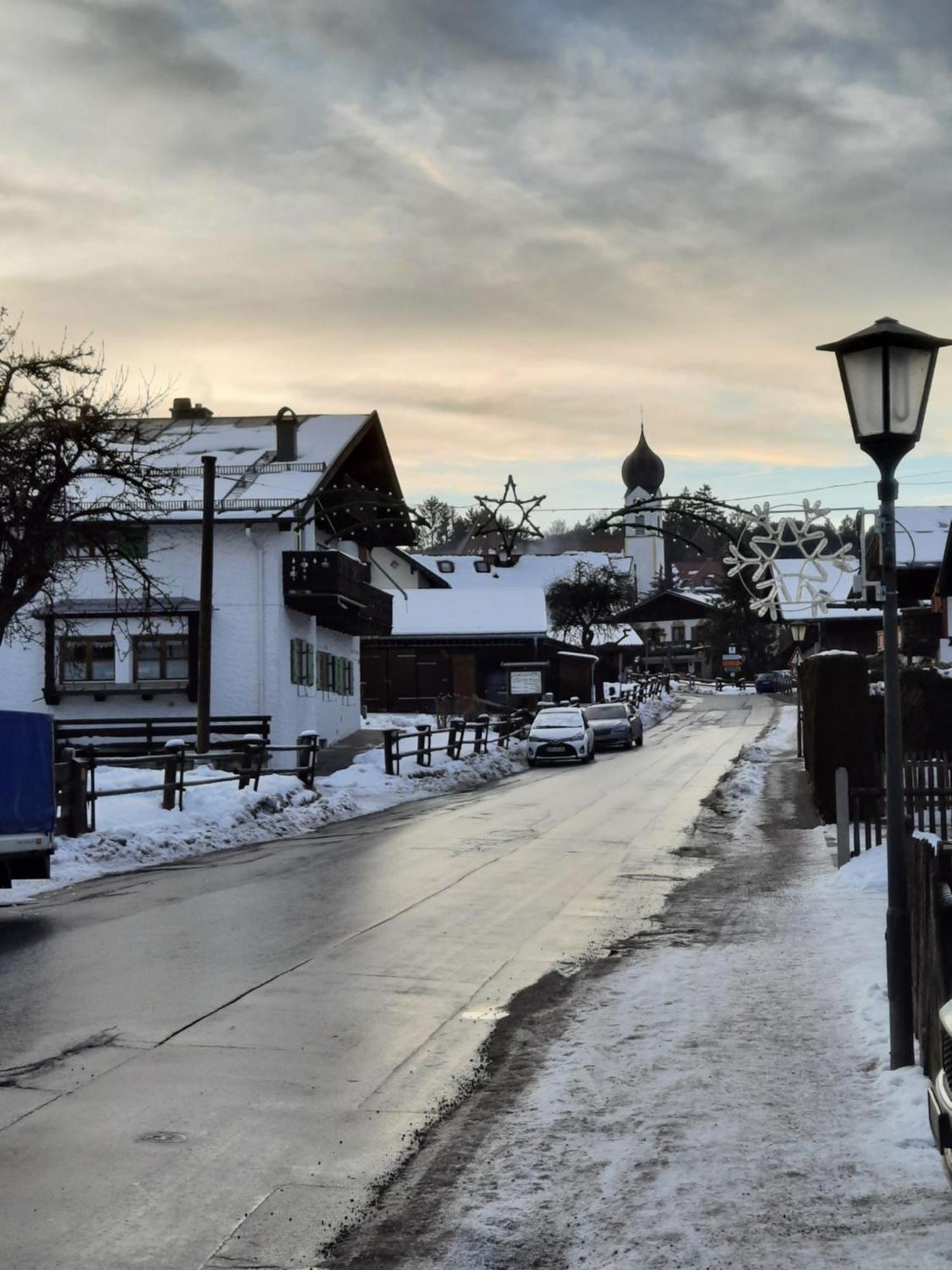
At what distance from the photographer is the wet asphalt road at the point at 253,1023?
19.3 feet

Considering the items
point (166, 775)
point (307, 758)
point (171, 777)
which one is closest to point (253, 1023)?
point (166, 775)

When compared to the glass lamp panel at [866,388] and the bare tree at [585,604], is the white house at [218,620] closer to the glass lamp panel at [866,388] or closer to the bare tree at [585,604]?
the glass lamp panel at [866,388]

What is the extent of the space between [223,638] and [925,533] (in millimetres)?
22023

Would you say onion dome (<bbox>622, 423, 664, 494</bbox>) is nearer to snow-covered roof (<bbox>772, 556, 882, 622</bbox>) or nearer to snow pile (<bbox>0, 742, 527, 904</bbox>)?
snow-covered roof (<bbox>772, 556, 882, 622</bbox>)

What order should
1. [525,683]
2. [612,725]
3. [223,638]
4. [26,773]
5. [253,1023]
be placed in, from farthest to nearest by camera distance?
[525,683] < [612,725] < [223,638] < [26,773] < [253,1023]

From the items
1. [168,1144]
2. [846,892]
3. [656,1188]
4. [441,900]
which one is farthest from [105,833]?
[656,1188]

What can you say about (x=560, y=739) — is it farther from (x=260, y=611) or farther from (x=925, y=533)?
(x=925, y=533)

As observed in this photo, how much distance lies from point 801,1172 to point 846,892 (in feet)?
30.4

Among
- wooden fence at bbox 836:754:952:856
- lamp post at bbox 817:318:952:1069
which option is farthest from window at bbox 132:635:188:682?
lamp post at bbox 817:318:952:1069

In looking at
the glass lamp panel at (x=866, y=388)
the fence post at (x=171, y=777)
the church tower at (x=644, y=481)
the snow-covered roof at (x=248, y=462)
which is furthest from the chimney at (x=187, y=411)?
the church tower at (x=644, y=481)

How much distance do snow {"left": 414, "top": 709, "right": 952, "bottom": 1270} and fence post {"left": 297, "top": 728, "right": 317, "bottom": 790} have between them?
1920 cm

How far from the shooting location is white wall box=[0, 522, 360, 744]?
1758 inches

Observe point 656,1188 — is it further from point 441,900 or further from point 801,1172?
point 441,900

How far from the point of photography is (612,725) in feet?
166
